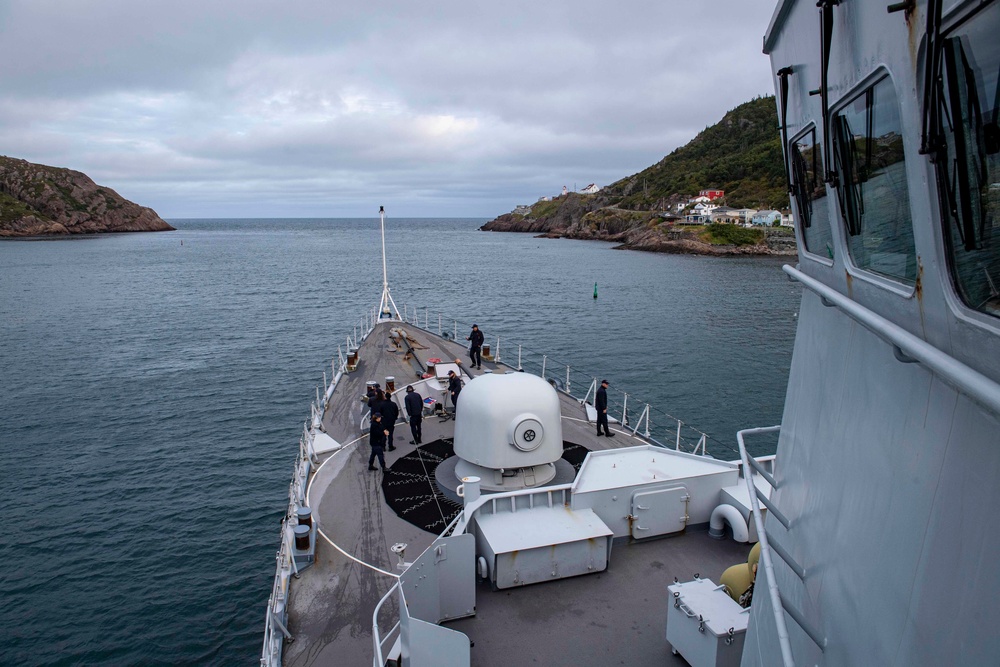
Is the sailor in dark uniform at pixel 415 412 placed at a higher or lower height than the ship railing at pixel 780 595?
lower

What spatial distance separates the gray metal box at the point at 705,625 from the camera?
6344 mm

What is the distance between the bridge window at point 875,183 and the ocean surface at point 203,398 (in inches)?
509

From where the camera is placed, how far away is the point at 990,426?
1940mm

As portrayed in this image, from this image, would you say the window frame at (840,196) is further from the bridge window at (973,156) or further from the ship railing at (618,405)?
the ship railing at (618,405)

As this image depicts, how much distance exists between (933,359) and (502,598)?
6.93 metres

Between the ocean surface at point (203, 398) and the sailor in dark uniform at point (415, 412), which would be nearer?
the sailor in dark uniform at point (415, 412)

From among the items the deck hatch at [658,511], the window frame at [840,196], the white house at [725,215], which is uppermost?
the window frame at [840,196]

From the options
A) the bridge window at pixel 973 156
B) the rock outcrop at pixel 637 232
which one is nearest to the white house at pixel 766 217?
the rock outcrop at pixel 637 232

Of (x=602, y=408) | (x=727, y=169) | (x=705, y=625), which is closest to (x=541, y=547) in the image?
(x=705, y=625)

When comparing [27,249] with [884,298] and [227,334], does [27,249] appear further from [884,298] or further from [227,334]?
[884,298]

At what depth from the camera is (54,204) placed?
16612cm

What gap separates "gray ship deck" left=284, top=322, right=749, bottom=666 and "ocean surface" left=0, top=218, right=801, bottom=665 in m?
4.59

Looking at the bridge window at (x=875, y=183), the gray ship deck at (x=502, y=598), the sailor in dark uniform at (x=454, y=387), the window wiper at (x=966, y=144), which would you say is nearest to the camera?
the window wiper at (x=966, y=144)

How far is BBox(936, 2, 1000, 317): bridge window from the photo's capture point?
175cm
